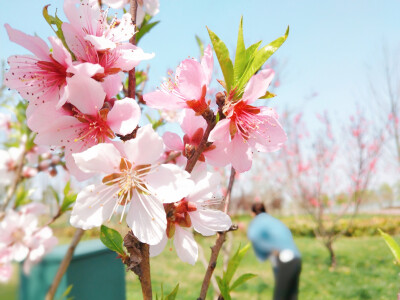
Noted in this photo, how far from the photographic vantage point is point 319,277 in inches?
221

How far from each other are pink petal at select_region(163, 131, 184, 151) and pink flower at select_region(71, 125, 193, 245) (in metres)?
0.12

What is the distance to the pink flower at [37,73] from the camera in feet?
1.53

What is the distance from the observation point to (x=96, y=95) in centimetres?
44

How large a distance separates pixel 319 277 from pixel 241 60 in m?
5.87

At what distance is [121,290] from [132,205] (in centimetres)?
325

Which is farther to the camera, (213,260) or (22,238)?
(22,238)

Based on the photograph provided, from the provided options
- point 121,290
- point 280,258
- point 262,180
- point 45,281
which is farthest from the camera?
point 262,180

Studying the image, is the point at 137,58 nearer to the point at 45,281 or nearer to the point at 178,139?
the point at 178,139

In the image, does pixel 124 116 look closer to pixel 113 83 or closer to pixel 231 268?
pixel 113 83

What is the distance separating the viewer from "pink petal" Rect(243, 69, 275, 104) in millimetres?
469

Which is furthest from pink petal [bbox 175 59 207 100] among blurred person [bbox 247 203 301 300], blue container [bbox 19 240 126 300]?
blurred person [bbox 247 203 301 300]

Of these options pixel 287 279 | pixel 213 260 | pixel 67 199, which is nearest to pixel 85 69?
pixel 213 260

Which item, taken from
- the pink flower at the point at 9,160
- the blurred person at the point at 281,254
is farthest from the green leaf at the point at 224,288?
the blurred person at the point at 281,254

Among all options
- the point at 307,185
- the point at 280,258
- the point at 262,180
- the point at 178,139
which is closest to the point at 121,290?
the point at 280,258
